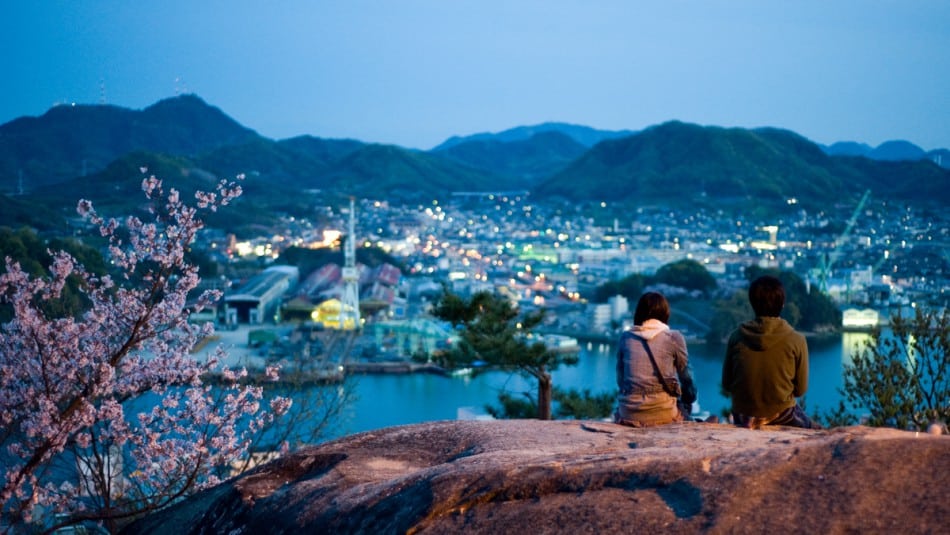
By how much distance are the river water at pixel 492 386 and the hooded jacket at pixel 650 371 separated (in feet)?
34.7

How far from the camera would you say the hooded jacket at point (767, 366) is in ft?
10.1

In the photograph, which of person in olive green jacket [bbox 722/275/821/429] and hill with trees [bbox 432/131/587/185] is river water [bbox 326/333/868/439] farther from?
Answer: hill with trees [bbox 432/131/587/185]

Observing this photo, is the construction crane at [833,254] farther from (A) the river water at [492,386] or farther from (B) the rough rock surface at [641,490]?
(B) the rough rock surface at [641,490]

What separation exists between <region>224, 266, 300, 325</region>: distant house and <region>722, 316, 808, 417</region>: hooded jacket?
25.7 metres

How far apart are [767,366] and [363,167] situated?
76.0 m

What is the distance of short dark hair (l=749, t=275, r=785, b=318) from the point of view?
304 cm

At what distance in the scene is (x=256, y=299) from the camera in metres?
29.1

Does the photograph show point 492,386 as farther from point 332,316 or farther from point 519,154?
point 519,154

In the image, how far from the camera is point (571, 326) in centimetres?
2758

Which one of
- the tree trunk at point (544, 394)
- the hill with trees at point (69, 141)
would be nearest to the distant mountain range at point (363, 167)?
the hill with trees at point (69, 141)

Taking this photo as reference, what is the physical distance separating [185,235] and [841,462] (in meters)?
3.34

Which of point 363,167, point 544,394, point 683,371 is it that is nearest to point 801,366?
point 683,371

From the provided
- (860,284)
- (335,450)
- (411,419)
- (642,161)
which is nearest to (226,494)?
(335,450)

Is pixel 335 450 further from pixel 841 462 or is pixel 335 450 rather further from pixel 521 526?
pixel 841 462
